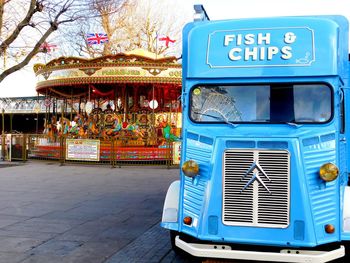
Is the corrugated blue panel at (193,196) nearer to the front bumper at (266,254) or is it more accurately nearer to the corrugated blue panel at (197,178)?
the corrugated blue panel at (197,178)

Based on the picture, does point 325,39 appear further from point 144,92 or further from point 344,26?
point 144,92

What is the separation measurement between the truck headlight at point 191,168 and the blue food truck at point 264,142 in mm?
12

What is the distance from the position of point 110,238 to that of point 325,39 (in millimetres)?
4411

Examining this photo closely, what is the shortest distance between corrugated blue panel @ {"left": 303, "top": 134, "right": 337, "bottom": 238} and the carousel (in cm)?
1326

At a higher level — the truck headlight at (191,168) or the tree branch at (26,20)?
the tree branch at (26,20)

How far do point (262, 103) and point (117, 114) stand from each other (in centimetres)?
1720

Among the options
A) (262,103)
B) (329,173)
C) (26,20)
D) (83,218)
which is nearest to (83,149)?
(26,20)

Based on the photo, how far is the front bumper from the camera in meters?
Result: 4.43

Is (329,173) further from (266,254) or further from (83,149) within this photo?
(83,149)

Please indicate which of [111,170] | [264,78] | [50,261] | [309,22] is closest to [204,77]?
[264,78]

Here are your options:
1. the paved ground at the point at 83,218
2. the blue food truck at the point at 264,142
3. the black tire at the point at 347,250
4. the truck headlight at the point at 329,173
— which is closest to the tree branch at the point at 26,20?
the paved ground at the point at 83,218

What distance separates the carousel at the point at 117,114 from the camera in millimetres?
18578

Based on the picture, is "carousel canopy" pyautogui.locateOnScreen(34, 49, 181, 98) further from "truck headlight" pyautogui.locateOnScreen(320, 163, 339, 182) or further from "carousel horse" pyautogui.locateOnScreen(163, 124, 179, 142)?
"truck headlight" pyautogui.locateOnScreen(320, 163, 339, 182)

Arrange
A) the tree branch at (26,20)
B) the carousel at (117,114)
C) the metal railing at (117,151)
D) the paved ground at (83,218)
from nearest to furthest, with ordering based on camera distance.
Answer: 1. the paved ground at (83,218)
2. the tree branch at (26,20)
3. the metal railing at (117,151)
4. the carousel at (117,114)
